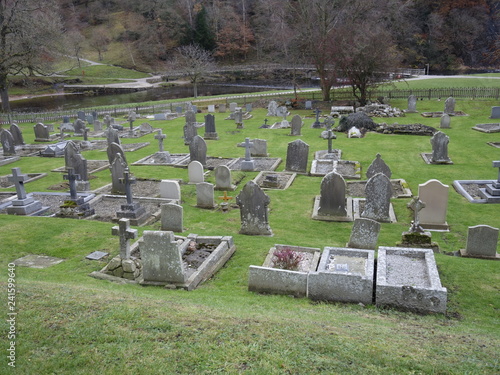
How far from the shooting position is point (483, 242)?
9633 millimetres

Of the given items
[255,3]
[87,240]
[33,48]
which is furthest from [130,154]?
[255,3]

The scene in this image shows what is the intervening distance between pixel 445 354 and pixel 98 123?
90.8 ft

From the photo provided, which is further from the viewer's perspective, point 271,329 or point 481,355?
point 271,329

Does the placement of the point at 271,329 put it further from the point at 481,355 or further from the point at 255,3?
the point at 255,3

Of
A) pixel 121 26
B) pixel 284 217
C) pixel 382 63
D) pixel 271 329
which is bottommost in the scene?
pixel 284 217

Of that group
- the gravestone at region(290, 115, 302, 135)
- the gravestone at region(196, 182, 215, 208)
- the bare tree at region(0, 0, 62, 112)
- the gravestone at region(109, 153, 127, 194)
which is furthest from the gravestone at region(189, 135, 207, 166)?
the bare tree at region(0, 0, 62, 112)

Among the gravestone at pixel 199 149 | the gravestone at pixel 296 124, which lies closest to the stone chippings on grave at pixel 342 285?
the gravestone at pixel 199 149

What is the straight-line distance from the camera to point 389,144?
22.0m

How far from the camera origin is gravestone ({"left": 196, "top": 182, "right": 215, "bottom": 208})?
13664 mm

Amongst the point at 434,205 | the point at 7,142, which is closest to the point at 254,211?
the point at 434,205

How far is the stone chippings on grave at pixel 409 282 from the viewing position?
7230 mm

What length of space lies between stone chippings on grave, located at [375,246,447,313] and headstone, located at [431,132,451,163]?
10.4 metres

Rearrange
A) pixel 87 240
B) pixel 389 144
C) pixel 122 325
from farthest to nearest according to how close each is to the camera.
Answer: pixel 389 144, pixel 87 240, pixel 122 325

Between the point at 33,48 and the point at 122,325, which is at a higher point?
the point at 33,48
